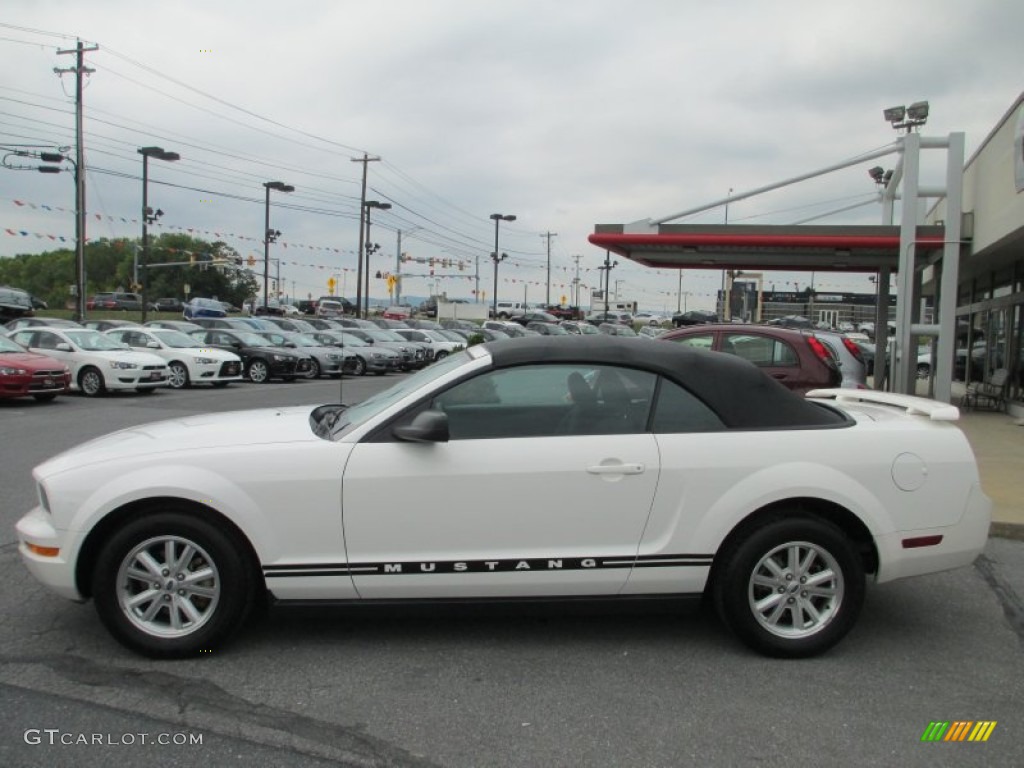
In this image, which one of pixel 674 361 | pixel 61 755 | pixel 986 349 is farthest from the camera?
pixel 986 349

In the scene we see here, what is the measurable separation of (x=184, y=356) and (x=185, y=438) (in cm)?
1699

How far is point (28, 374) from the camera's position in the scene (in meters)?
14.6

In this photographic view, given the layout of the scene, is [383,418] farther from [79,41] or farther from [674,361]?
[79,41]

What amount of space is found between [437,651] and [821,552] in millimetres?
1908

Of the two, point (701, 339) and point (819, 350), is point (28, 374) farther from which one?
point (819, 350)

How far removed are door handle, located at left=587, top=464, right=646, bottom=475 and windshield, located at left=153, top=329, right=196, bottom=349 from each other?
1869 centimetres

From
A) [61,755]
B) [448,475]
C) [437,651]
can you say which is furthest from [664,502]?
[61,755]

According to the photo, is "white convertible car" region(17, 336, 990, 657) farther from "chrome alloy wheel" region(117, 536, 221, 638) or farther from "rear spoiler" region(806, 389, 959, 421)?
"rear spoiler" region(806, 389, 959, 421)

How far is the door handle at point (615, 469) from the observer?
3.82 metres

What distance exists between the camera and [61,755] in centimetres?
302

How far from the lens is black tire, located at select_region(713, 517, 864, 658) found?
3.88 metres

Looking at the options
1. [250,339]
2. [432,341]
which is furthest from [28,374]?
[432,341]

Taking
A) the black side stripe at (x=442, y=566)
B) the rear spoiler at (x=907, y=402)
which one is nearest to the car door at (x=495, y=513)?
the black side stripe at (x=442, y=566)

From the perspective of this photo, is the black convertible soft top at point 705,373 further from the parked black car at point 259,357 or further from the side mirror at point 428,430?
the parked black car at point 259,357
